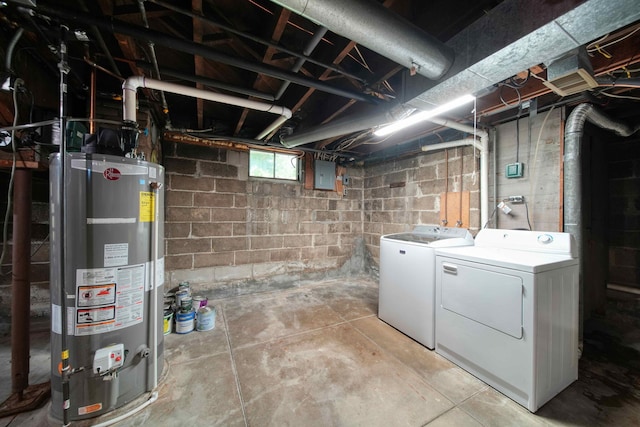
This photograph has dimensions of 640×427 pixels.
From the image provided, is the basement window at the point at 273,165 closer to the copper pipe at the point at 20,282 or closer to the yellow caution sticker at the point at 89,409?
the copper pipe at the point at 20,282

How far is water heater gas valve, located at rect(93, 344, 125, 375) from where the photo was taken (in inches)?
50.8

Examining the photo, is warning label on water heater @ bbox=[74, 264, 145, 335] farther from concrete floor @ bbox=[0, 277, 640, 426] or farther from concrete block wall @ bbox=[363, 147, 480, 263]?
concrete block wall @ bbox=[363, 147, 480, 263]

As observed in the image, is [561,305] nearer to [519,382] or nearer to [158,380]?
[519,382]

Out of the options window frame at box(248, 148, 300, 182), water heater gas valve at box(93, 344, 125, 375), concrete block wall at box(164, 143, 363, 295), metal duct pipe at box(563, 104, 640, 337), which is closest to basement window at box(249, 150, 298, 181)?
window frame at box(248, 148, 300, 182)

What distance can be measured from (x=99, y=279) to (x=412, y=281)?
239 cm

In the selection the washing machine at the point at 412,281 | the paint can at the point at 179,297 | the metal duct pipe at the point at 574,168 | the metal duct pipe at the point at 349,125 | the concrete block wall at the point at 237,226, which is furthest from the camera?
the concrete block wall at the point at 237,226

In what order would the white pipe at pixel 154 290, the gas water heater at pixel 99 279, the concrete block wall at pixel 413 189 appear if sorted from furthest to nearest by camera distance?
the concrete block wall at pixel 413 189 < the white pipe at pixel 154 290 < the gas water heater at pixel 99 279

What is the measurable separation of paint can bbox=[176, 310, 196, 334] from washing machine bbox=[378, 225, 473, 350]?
6.60 ft

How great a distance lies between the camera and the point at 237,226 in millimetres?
3322

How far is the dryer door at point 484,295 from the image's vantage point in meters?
1.52

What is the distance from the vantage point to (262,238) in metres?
3.48

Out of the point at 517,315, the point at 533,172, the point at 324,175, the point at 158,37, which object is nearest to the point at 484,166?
the point at 533,172

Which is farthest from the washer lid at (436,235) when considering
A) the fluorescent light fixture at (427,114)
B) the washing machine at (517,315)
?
the fluorescent light fixture at (427,114)

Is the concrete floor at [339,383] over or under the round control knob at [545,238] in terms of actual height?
under
